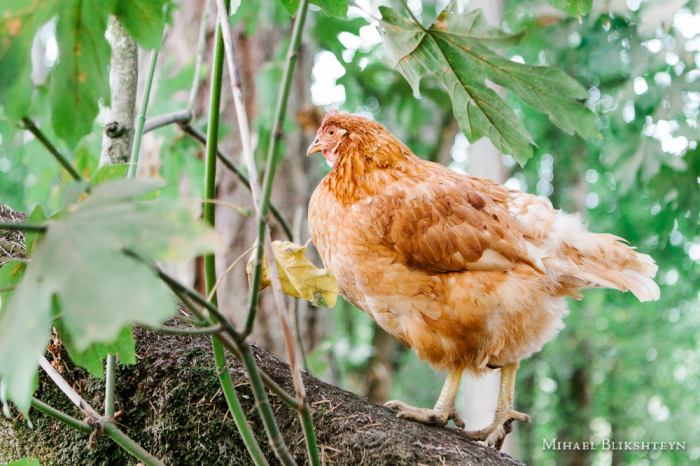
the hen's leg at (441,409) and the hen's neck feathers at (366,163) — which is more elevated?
the hen's neck feathers at (366,163)

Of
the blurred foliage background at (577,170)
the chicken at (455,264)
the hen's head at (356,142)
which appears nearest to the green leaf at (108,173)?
the blurred foliage background at (577,170)

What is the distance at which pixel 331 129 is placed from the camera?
264cm

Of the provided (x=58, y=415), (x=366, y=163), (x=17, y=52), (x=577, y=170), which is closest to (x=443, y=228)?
(x=366, y=163)

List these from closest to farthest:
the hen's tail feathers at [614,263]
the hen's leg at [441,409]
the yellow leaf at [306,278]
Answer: the yellow leaf at [306,278]
the hen's leg at [441,409]
the hen's tail feathers at [614,263]

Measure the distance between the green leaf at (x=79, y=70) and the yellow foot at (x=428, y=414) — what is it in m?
1.46

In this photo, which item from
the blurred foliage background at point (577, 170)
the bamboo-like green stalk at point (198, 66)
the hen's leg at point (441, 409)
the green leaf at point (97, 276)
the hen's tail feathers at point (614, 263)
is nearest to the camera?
the green leaf at point (97, 276)

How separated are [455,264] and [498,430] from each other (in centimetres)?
75

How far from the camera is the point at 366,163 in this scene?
2400 mm

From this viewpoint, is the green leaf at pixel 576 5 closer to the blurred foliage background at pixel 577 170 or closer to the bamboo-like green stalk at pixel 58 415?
the blurred foliage background at pixel 577 170

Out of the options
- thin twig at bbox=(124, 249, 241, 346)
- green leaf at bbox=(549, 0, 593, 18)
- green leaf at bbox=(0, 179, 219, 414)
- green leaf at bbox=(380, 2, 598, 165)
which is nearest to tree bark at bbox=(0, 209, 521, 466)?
thin twig at bbox=(124, 249, 241, 346)

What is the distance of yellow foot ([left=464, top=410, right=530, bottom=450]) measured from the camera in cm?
218

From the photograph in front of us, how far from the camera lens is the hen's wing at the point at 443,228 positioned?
2.16 metres

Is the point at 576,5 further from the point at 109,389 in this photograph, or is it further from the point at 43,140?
the point at 109,389

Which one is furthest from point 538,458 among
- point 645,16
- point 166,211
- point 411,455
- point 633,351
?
point 166,211
